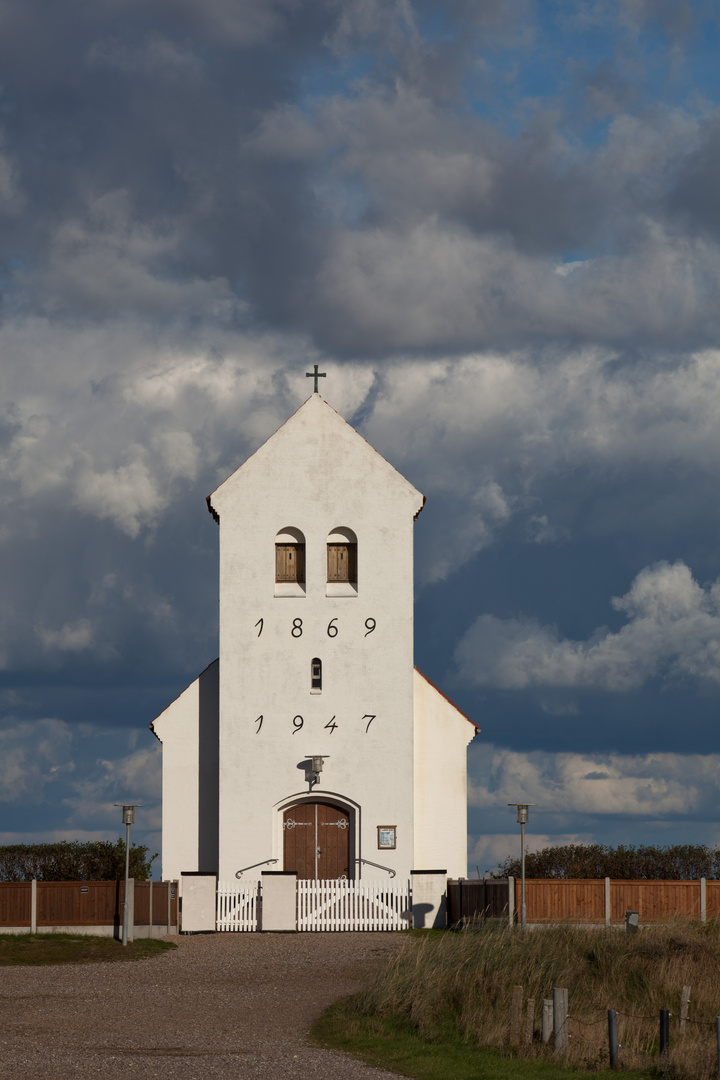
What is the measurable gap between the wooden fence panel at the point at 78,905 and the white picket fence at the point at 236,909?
131 inches

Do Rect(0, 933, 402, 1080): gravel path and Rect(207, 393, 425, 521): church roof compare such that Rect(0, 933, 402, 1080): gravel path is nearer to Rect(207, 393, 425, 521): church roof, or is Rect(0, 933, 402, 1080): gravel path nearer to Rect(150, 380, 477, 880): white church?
Rect(150, 380, 477, 880): white church

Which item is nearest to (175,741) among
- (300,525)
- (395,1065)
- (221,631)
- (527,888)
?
(221,631)

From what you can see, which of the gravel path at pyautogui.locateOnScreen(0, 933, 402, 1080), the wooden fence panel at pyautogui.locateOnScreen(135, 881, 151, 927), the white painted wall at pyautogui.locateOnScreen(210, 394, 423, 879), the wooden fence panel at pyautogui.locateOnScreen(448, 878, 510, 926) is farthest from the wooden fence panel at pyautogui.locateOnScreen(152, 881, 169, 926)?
the wooden fence panel at pyautogui.locateOnScreen(448, 878, 510, 926)

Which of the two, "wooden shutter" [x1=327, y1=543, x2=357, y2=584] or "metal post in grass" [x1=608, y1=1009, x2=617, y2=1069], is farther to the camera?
"wooden shutter" [x1=327, y1=543, x2=357, y2=584]

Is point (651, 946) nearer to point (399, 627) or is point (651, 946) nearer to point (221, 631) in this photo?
point (399, 627)

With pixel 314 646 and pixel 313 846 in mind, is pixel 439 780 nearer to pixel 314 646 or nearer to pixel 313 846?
pixel 313 846

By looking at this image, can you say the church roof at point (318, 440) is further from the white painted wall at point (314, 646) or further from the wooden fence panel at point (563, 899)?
the wooden fence panel at point (563, 899)

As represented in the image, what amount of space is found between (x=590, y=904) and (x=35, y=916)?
13.2m

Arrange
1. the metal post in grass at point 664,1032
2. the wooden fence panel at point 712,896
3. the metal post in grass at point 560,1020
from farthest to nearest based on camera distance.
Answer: the wooden fence panel at point 712,896 < the metal post in grass at point 560,1020 < the metal post in grass at point 664,1032

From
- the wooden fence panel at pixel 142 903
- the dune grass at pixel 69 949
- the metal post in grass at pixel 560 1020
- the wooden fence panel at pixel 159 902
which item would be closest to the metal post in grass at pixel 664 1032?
the metal post in grass at pixel 560 1020

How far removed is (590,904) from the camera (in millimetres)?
31875

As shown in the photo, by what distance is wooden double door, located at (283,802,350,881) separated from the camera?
110ft

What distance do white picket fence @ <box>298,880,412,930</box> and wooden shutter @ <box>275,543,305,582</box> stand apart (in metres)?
7.91

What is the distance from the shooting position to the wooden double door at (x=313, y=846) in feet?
110
